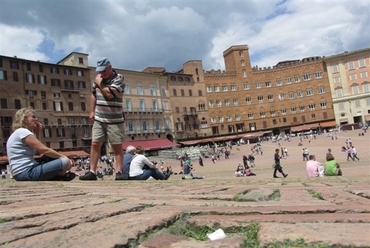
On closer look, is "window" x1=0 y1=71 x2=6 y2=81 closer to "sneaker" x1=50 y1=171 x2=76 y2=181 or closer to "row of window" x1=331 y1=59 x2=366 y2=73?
"sneaker" x1=50 y1=171 x2=76 y2=181

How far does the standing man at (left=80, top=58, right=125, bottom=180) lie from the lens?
582cm

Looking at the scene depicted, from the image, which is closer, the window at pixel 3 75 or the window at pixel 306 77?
the window at pixel 3 75

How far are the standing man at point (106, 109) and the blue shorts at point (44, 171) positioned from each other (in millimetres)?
602

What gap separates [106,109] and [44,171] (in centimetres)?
134

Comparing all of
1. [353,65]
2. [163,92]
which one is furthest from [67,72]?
[353,65]

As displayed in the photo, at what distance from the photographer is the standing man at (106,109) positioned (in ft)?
19.1

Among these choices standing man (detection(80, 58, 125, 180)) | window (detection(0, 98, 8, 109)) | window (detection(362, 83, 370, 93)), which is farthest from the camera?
window (detection(362, 83, 370, 93))

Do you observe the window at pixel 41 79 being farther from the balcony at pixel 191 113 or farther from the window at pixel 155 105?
the balcony at pixel 191 113

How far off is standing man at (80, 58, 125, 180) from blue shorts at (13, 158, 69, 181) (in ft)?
1.98

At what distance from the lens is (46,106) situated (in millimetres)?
49562

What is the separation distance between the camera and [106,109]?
594 centimetres

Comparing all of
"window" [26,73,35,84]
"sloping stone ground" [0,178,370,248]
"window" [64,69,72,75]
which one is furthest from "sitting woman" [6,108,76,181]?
"window" [64,69,72,75]


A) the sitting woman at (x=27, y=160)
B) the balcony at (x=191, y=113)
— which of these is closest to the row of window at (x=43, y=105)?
the balcony at (x=191, y=113)

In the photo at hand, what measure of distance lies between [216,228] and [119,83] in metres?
4.43
